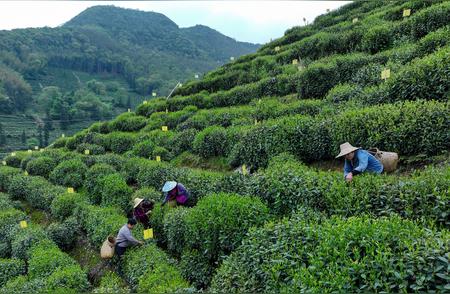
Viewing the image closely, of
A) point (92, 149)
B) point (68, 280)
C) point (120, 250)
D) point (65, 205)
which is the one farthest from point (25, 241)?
point (92, 149)

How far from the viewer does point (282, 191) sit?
24.3ft

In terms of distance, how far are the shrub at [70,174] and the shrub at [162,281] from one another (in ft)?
28.1

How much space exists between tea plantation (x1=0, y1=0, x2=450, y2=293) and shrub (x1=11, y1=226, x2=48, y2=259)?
0.06 m

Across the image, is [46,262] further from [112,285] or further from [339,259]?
[339,259]

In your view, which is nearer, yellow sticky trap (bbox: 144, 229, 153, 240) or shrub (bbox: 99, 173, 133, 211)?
yellow sticky trap (bbox: 144, 229, 153, 240)

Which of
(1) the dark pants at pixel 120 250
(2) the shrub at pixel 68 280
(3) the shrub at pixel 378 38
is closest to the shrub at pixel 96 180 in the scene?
(1) the dark pants at pixel 120 250

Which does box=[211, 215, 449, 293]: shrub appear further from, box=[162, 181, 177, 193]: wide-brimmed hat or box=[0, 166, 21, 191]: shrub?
box=[0, 166, 21, 191]: shrub

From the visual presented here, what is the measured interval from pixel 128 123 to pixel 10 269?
1146 centimetres

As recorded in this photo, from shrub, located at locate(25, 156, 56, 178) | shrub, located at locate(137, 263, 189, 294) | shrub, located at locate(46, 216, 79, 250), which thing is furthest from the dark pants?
shrub, located at locate(25, 156, 56, 178)

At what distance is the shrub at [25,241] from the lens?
1028cm

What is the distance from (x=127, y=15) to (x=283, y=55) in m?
159

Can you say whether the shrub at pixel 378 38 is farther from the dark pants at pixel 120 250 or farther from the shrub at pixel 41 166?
the shrub at pixel 41 166

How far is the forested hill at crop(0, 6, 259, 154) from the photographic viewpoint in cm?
5758

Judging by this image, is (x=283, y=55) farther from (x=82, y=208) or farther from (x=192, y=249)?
(x=192, y=249)
